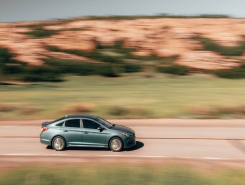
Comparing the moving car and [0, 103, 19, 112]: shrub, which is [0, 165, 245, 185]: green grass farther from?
[0, 103, 19, 112]: shrub

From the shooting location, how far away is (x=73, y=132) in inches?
585

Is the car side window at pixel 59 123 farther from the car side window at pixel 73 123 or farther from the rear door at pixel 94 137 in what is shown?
the rear door at pixel 94 137

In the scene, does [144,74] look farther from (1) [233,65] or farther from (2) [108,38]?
(2) [108,38]

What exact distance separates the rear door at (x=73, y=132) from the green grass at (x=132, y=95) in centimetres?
863

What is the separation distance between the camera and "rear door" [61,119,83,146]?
48.5 feet

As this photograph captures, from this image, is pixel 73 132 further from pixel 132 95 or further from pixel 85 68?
pixel 85 68

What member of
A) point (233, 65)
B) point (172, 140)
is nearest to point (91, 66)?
point (233, 65)

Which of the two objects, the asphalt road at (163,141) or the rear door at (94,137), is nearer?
the asphalt road at (163,141)

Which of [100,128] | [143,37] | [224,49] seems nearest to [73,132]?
[100,128]

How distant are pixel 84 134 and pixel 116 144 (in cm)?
131

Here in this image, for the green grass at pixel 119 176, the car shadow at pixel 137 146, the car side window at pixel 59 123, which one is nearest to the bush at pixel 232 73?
the car shadow at pixel 137 146

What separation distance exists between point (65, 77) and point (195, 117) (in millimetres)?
21829

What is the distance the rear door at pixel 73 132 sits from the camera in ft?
48.5

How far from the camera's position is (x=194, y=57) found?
161ft
